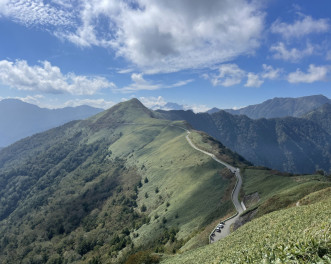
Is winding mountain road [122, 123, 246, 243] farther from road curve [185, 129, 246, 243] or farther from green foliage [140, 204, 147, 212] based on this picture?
green foliage [140, 204, 147, 212]

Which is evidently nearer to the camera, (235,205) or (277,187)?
(277,187)

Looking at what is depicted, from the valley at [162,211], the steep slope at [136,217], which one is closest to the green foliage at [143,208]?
the steep slope at [136,217]

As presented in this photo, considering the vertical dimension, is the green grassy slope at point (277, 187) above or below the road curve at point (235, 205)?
above

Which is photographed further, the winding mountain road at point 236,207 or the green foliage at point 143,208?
the green foliage at point 143,208

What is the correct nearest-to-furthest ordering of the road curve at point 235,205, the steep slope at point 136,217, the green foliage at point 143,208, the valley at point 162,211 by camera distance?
the road curve at point 235,205
the valley at point 162,211
the steep slope at point 136,217
the green foliage at point 143,208

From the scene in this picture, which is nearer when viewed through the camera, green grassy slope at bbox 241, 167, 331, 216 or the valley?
green grassy slope at bbox 241, 167, 331, 216

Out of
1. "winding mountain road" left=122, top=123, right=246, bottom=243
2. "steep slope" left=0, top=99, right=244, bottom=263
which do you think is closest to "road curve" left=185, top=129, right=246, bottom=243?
"winding mountain road" left=122, top=123, right=246, bottom=243

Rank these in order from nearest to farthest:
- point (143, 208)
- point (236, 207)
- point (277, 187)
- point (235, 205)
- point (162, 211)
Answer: point (277, 187)
point (236, 207)
point (235, 205)
point (162, 211)
point (143, 208)

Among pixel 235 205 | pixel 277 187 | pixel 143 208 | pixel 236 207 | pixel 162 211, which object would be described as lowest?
pixel 143 208

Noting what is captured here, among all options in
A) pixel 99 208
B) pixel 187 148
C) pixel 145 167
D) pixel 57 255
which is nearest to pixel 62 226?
pixel 99 208

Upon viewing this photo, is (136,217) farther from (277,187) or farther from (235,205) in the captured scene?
(277,187)

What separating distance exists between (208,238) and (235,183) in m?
45.2

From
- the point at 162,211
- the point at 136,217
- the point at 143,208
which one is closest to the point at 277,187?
the point at 162,211

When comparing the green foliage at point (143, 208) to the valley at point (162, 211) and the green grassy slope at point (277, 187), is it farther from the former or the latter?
the green grassy slope at point (277, 187)
